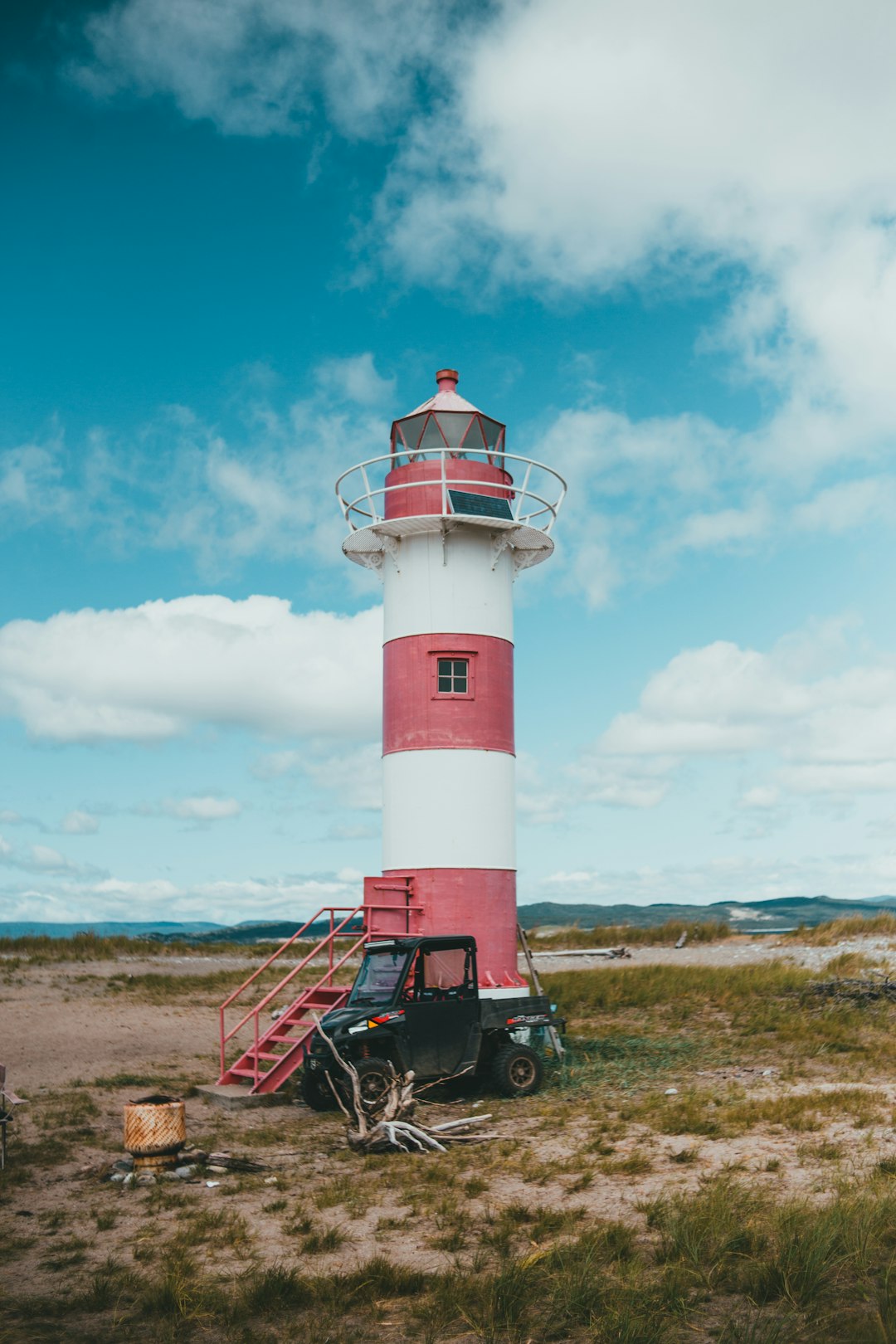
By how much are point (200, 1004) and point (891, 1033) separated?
16102 millimetres

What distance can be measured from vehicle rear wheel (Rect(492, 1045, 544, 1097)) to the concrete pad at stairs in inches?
128

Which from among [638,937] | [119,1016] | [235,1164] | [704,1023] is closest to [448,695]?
[704,1023]

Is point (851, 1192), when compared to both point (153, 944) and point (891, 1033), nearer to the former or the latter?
point (891, 1033)

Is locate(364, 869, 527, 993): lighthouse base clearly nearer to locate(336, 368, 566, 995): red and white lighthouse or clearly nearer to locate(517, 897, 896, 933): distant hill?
locate(336, 368, 566, 995): red and white lighthouse

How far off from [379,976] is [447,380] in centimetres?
1197

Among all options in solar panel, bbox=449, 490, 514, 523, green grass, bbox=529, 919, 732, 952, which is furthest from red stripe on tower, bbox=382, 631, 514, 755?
green grass, bbox=529, 919, 732, 952

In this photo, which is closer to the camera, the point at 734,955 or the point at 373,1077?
the point at 373,1077

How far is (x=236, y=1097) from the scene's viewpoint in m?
16.6

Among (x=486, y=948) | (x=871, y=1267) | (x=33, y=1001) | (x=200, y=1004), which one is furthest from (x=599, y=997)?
(x=871, y=1267)

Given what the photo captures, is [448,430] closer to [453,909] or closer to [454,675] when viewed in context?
[454,675]

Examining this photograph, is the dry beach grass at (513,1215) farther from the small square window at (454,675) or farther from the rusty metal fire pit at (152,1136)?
the small square window at (454,675)

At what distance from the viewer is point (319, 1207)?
35.0ft

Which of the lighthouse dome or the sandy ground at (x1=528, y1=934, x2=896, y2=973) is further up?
the lighthouse dome

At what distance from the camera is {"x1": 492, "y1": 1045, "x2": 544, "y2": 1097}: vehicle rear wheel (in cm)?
1684
